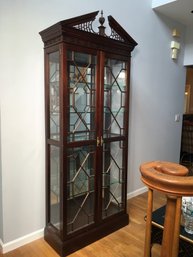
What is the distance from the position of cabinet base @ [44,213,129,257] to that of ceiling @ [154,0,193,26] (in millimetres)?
2709

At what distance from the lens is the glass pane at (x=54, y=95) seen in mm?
1935

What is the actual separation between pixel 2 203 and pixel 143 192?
2101 mm

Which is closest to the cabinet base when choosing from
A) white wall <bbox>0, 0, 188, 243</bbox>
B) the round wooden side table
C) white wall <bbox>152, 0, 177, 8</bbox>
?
white wall <bbox>0, 0, 188, 243</bbox>

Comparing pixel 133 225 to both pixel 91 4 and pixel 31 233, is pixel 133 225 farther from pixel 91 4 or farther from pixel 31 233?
pixel 91 4

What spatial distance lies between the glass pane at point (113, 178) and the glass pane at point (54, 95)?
55cm

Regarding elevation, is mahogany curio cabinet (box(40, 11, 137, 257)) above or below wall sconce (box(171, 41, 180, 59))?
below

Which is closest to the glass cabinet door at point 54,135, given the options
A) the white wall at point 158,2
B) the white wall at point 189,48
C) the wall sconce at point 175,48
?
the white wall at point 158,2

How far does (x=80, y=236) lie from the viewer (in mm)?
Answer: 2062

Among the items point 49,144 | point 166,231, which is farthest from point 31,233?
point 166,231

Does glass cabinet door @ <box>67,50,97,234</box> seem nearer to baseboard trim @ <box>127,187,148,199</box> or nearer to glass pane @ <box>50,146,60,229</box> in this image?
glass pane @ <box>50,146,60,229</box>

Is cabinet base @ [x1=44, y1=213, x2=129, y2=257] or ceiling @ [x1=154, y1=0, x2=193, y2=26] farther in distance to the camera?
ceiling @ [x1=154, y1=0, x2=193, y2=26]

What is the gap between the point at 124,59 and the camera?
224 centimetres

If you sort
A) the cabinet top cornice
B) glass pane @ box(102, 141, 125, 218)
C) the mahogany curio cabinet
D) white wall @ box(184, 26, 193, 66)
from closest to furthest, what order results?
Answer: the cabinet top cornice < the mahogany curio cabinet < glass pane @ box(102, 141, 125, 218) < white wall @ box(184, 26, 193, 66)

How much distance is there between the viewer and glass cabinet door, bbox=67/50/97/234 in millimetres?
1944
